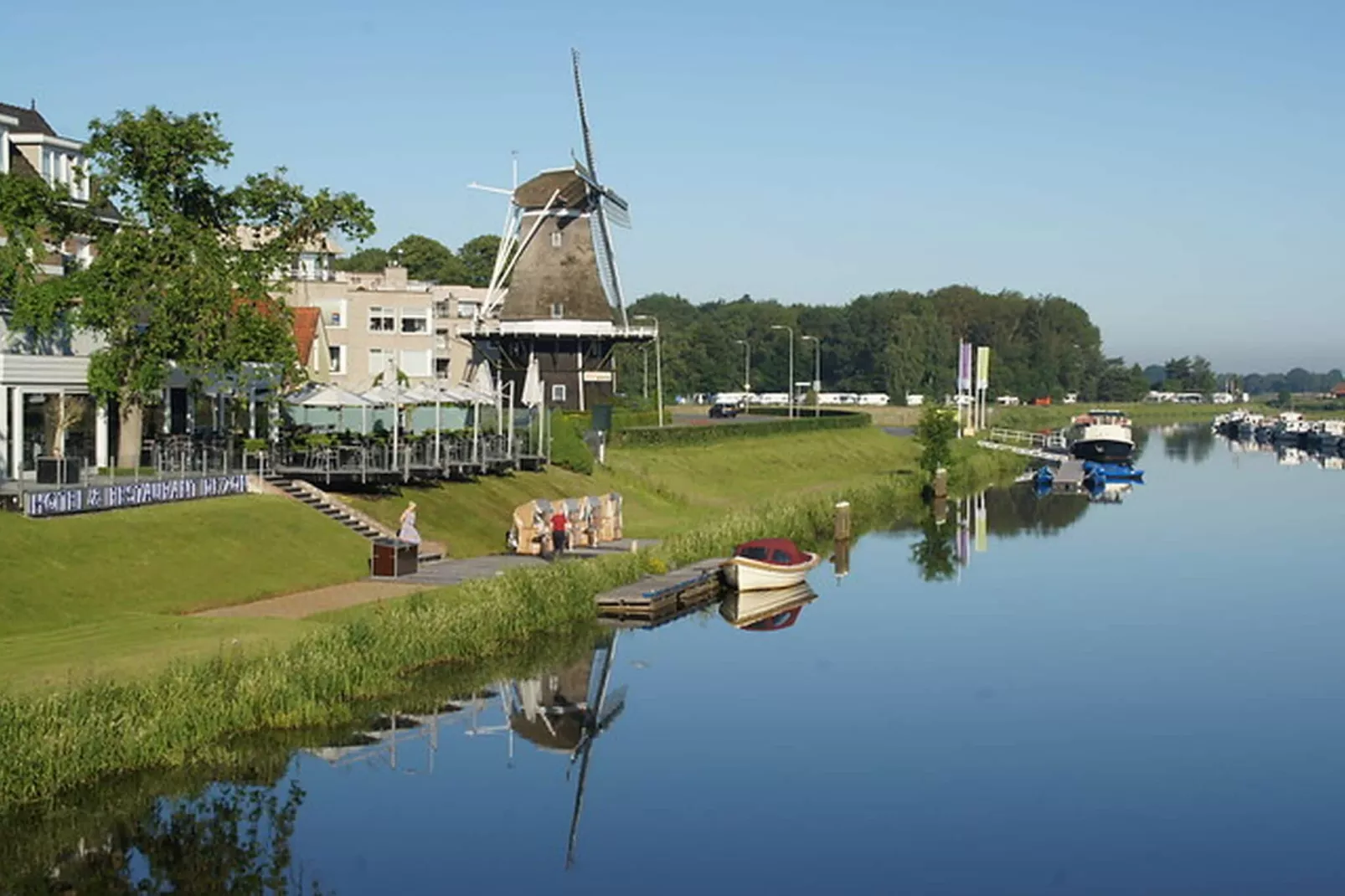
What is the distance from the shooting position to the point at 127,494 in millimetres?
47875

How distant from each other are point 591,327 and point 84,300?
174 ft

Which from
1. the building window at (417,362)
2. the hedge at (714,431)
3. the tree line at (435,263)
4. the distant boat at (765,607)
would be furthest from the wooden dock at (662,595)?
the tree line at (435,263)

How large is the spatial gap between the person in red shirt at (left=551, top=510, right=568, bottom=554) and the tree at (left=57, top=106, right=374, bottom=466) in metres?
10.6

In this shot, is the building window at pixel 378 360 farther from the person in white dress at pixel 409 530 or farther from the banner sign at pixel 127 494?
the person in white dress at pixel 409 530

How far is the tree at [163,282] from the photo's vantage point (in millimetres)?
53219

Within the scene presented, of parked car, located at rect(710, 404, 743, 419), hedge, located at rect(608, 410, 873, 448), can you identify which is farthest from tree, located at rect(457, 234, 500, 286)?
hedge, located at rect(608, 410, 873, 448)

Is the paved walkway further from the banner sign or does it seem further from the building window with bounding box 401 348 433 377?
the building window with bounding box 401 348 433 377

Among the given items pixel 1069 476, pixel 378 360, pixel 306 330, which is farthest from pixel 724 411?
pixel 306 330

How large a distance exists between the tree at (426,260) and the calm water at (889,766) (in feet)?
432

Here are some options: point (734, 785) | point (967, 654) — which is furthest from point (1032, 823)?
point (967, 654)

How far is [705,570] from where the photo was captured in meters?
57.3

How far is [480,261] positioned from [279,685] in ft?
537

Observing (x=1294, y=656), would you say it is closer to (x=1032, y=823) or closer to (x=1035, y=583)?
(x=1035, y=583)

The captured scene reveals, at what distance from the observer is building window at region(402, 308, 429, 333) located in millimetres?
101312
